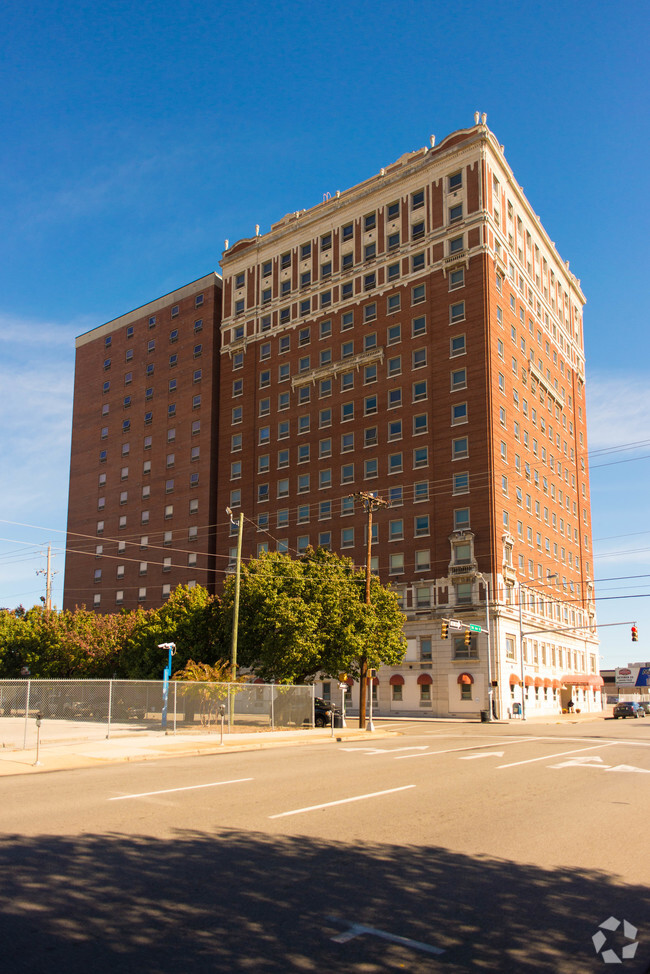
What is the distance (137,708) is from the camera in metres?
30.2

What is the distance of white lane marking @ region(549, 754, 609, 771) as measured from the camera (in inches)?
766

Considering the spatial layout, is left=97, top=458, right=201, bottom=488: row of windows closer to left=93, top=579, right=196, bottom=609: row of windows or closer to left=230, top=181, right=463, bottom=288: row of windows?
left=93, top=579, right=196, bottom=609: row of windows

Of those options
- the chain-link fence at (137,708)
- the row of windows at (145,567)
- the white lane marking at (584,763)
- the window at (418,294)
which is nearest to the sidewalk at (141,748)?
the chain-link fence at (137,708)

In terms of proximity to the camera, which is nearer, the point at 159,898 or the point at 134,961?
the point at 134,961

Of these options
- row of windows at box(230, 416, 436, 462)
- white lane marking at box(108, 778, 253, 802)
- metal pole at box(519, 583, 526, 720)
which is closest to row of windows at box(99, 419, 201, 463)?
row of windows at box(230, 416, 436, 462)

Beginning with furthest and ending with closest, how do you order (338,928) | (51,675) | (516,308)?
(516,308)
(51,675)
(338,928)

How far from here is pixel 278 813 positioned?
1163 cm

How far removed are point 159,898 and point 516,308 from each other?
69360mm

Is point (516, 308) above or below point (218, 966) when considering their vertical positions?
above

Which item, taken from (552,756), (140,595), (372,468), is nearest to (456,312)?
(372,468)

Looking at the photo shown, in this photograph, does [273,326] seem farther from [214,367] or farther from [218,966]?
[218,966]

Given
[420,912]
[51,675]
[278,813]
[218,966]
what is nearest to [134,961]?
[218,966]

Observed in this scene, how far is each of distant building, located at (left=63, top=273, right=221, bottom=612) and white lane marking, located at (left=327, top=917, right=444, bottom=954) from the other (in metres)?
71.7

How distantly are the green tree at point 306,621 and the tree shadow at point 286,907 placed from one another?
30914 millimetres
